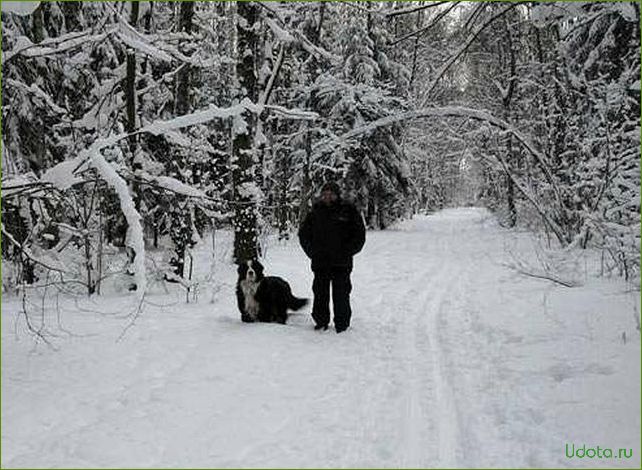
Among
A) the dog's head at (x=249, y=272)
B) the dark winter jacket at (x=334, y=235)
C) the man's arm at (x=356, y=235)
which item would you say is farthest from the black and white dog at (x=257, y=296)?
the man's arm at (x=356, y=235)

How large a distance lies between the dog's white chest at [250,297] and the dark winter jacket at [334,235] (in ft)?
2.93

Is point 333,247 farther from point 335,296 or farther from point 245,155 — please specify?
point 245,155

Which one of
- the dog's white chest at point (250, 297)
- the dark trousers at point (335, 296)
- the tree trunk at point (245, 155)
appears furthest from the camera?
the tree trunk at point (245, 155)

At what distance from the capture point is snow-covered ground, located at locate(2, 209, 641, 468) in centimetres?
386

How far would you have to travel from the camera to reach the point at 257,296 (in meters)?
7.62

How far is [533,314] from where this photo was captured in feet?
25.9

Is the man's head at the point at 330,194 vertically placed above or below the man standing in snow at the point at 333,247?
above

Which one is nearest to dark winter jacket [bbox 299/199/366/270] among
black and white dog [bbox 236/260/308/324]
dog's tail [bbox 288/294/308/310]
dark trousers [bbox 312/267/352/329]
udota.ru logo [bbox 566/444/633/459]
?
dark trousers [bbox 312/267/352/329]

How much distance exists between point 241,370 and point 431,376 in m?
1.90

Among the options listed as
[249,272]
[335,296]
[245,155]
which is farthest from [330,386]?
[245,155]

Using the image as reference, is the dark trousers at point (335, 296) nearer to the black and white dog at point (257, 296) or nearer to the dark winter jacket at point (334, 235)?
the dark winter jacket at point (334, 235)

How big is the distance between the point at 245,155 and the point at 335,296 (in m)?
5.00

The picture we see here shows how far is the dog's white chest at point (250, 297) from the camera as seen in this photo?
300 inches

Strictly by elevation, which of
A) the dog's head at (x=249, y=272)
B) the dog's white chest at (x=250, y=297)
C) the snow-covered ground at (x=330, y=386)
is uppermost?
the dog's head at (x=249, y=272)
